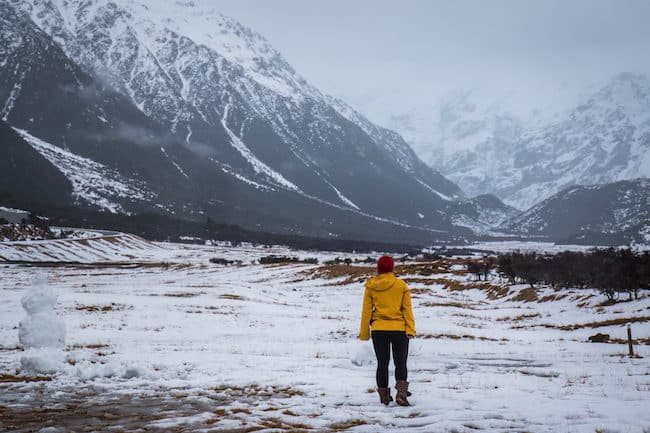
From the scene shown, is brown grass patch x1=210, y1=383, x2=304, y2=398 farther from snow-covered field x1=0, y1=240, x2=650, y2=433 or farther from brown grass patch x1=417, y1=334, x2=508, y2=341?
brown grass patch x1=417, y1=334, x2=508, y2=341

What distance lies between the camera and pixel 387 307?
38.5 ft

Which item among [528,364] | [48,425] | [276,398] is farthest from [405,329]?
[528,364]

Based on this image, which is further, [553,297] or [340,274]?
[340,274]

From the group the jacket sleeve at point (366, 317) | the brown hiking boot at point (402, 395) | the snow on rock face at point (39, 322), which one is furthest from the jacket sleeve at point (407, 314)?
the snow on rock face at point (39, 322)

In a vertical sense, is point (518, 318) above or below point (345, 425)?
below

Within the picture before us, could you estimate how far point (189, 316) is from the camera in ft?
123

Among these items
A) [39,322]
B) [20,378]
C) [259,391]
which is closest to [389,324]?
[259,391]

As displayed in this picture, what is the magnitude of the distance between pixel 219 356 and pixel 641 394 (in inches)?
565

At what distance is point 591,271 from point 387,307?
57792 mm

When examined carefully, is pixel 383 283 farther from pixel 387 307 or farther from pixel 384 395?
pixel 384 395

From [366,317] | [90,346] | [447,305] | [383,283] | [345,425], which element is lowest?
[447,305]

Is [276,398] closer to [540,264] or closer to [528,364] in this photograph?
[528,364]

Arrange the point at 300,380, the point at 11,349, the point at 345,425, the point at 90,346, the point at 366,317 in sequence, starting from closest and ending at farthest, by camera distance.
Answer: the point at 345,425 → the point at 366,317 → the point at 300,380 → the point at 11,349 → the point at 90,346

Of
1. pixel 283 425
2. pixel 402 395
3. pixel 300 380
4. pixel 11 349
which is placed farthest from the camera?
pixel 11 349
